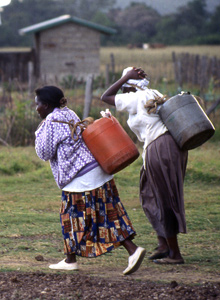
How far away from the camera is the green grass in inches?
193

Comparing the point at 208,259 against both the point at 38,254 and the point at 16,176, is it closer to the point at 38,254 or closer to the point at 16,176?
the point at 38,254

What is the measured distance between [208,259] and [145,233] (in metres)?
1.13

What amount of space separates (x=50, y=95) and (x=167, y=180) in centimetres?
112

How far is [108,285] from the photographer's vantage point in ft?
13.1

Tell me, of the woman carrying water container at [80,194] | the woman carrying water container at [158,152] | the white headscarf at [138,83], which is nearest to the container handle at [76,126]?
the woman carrying water container at [80,194]

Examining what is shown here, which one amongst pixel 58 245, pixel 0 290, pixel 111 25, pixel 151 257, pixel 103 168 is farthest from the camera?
pixel 111 25

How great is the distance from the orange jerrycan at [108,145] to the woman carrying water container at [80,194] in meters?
0.08

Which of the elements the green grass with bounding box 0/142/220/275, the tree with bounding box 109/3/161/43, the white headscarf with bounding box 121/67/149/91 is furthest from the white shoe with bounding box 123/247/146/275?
the tree with bounding box 109/3/161/43

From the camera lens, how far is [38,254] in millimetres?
5031

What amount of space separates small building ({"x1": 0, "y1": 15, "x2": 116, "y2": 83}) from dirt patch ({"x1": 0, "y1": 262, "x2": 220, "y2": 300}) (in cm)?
2179

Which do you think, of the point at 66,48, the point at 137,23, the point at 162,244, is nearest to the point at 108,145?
the point at 162,244

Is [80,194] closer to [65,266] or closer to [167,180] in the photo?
[65,266]

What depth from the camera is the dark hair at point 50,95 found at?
4.39 metres

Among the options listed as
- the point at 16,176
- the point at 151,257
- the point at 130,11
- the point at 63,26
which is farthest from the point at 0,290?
the point at 130,11
